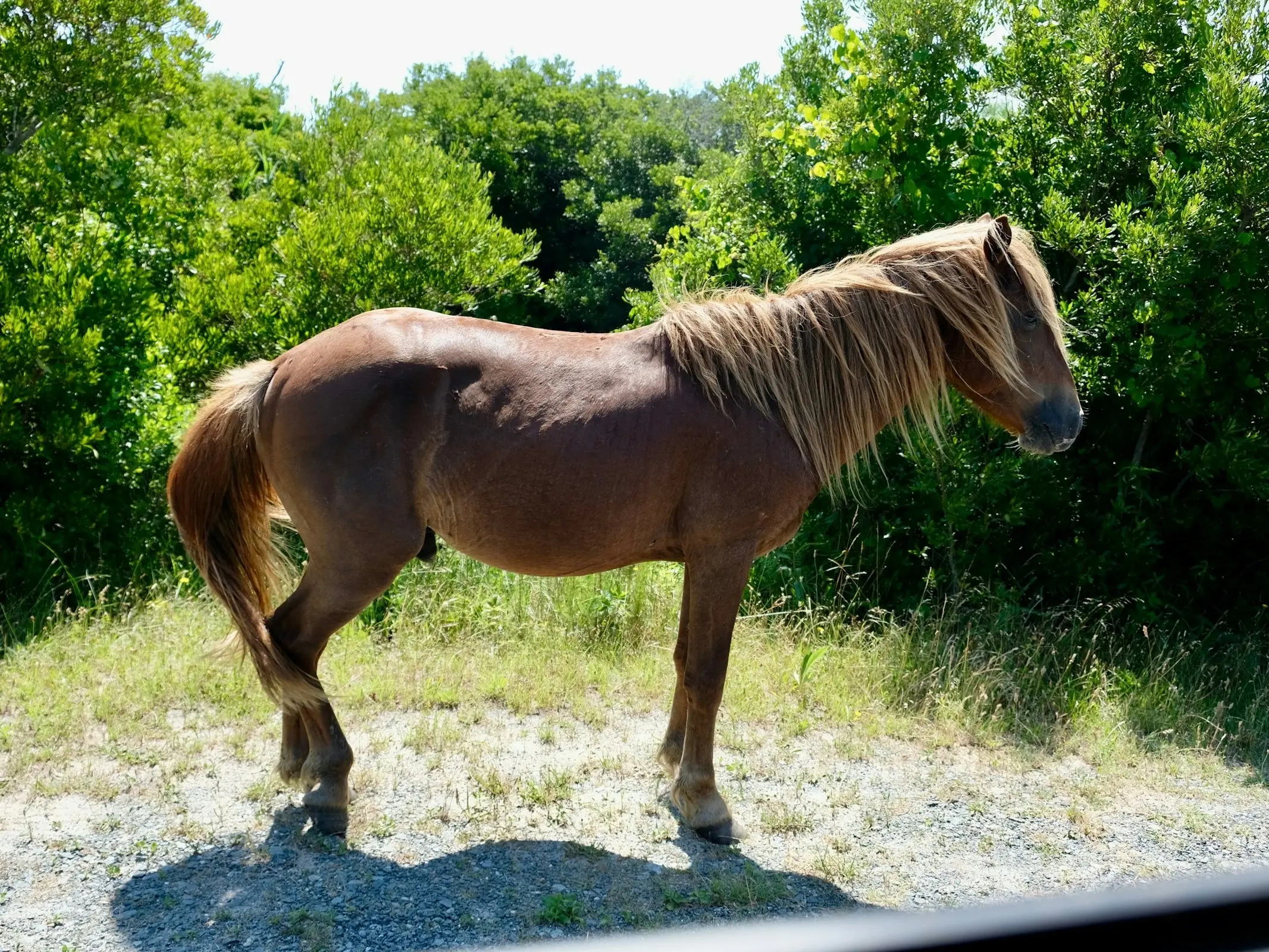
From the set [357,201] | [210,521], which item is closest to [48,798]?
[210,521]

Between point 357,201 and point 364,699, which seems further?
point 357,201

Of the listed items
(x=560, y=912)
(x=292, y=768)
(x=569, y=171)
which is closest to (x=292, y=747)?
(x=292, y=768)

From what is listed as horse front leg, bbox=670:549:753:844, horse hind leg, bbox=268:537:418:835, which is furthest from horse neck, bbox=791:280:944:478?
horse hind leg, bbox=268:537:418:835

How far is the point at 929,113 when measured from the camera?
6.12 m

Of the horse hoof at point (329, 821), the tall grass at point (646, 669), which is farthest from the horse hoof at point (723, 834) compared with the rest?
the horse hoof at point (329, 821)

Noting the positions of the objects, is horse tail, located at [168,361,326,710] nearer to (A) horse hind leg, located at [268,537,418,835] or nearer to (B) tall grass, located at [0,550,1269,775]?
(A) horse hind leg, located at [268,537,418,835]

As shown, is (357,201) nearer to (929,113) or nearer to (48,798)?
(929,113)

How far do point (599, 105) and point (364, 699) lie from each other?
42.0ft

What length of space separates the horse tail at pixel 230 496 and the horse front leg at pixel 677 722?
1.51 m

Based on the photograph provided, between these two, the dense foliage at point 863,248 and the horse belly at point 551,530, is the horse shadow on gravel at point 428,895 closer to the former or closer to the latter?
the horse belly at point 551,530

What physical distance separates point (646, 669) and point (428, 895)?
224 centimetres

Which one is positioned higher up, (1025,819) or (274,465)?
(274,465)

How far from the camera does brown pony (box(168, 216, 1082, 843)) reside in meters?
3.75

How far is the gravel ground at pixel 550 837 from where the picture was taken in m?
3.34
